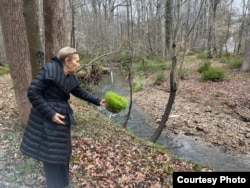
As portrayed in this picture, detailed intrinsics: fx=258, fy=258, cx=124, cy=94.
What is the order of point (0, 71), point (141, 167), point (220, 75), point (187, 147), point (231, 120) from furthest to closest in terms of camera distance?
point (0, 71), point (220, 75), point (231, 120), point (187, 147), point (141, 167)

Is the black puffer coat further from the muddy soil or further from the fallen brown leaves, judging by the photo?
the muddy soil

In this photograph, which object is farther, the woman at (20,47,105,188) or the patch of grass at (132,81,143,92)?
the patch of grass at (132,81,143,92)

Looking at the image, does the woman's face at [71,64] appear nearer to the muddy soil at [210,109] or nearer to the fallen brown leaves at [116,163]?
the fallen brown leaves at [116,163]

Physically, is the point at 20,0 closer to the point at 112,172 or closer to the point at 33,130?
the point at 33,130

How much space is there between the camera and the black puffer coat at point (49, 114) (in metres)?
2.76

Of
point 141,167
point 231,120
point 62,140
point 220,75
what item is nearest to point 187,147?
point 231,120

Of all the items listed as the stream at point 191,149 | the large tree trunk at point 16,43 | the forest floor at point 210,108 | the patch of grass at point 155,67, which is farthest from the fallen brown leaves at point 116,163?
the patch of grass at point 155,67

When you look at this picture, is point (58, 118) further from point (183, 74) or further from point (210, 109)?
point (183, 74)

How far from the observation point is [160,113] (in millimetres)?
10750

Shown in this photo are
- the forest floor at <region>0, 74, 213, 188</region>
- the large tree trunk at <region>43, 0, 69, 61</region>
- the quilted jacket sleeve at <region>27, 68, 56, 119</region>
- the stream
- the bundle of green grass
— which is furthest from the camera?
the stream

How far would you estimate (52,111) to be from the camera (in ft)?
9.14

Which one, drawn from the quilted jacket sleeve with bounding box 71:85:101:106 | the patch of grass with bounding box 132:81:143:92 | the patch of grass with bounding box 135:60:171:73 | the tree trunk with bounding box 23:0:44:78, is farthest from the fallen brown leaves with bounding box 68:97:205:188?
the patch of grass with bounding box 135:60:171:73

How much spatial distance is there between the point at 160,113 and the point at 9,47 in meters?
7.50

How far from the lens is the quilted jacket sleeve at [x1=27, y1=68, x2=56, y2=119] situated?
8.99 feet
